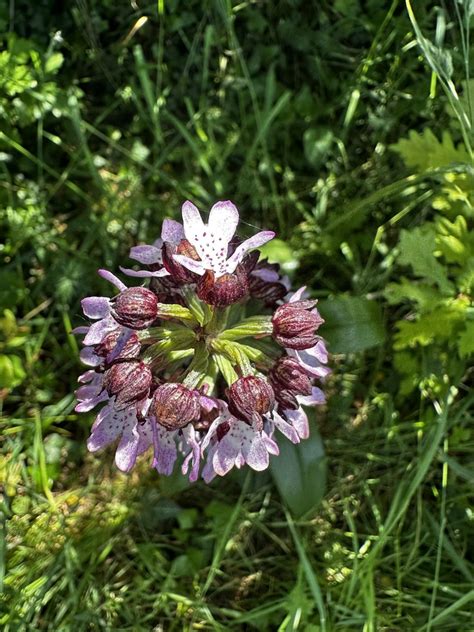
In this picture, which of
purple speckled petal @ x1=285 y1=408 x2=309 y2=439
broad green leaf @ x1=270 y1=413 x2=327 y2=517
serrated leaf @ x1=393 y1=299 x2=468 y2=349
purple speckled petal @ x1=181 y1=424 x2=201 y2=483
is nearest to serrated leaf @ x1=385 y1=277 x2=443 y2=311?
serrated leaf @ x1=393 y1=299 x2=468 y2=349

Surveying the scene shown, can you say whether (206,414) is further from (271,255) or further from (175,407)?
(271,255)

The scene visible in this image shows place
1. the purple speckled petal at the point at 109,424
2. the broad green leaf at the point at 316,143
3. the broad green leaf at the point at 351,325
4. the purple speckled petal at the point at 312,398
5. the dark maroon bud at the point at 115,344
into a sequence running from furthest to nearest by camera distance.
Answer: the broad green leaf at the point at 316,143, the broad green leaf at the point at 351,325, the purple speckled petal at the point at 312,398, the purple speckled petal at the point at 109,424, the dark maroon bud at the point at 115,344

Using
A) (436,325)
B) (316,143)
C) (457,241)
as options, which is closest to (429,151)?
(457,241)

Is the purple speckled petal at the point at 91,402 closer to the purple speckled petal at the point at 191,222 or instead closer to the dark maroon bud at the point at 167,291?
the dark maroon bud at the point at 167,291

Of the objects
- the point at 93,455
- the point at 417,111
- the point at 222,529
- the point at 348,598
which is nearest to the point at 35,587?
the point at 93,455

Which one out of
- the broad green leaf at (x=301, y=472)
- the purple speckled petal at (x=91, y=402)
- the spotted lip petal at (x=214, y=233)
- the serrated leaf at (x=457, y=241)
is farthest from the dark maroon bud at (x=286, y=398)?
the serrated leaf at (x=457, y=241)

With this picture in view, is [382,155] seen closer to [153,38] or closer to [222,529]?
[153,38]

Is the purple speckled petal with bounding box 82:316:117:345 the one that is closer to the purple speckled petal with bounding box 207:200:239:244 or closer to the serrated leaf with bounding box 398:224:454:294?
the purple speckled petal with bounding box 207:200:239:244
